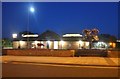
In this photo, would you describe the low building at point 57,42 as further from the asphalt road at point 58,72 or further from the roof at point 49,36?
the asphalt road at point 58,72

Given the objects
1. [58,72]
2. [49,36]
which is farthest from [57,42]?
[58,72]

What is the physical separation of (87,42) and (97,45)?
357 centimetres

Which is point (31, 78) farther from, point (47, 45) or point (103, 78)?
point (47, 45)

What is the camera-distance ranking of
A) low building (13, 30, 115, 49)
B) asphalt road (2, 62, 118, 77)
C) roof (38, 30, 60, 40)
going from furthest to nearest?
roof (38, 30, 60, 40)
low building (13, 30, 115, 49)
asphalt road (2, 62, 118, 77)

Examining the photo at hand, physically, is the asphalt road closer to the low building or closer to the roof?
the low building

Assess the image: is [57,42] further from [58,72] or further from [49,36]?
[58,72]

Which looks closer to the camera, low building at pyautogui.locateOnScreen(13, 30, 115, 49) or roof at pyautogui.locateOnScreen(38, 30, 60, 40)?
low building at pyautogui.locateOnScreen(13, 30, 115, 49)

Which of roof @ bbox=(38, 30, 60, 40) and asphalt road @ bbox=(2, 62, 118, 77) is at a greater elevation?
roof @ bbox=(38, 30, 60, 40)

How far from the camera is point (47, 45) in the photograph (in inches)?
2217

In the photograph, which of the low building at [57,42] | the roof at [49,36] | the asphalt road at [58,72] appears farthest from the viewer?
the roof at [49,36]

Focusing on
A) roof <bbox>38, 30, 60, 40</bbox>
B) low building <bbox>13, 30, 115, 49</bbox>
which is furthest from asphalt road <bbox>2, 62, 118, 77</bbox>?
roof <bbox>38, 30, 60, 40</bbox>

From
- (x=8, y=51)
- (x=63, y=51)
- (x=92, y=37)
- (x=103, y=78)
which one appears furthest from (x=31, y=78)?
(x=92, y=37)

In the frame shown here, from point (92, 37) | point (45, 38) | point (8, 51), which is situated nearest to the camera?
point (8, 51)

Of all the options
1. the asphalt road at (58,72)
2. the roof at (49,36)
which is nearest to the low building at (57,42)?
the roof at (49,36)
